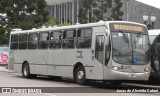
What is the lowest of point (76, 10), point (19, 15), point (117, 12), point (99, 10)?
point (19, 15)

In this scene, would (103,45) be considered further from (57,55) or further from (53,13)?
(53,13)

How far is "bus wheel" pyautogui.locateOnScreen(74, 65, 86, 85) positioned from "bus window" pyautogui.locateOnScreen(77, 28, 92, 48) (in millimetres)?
1134

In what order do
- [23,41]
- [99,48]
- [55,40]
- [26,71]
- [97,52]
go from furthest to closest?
[23,41], [26,71], [55,40], [97,52], [99,48]

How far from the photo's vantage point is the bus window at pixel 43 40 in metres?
24.3

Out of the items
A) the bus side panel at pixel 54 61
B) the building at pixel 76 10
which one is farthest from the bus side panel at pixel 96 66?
the building at pixel 76 10

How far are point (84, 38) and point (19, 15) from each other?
3269cm

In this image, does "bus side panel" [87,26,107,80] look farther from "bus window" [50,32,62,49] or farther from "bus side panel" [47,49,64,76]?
"bus window" [50,32,62,49]

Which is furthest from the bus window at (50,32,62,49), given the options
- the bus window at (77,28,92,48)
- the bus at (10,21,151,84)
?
the bus window at (77,28,92,48)

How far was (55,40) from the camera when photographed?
2336 centimetres

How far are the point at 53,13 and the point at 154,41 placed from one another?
195ft

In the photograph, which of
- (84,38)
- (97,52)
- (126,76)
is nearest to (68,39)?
(84,38)

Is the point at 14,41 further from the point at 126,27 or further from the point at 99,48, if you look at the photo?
the point at 126,27

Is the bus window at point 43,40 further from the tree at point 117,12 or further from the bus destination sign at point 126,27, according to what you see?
the tree at point 117,12

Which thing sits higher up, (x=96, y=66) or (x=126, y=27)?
(x=126, y=27)
